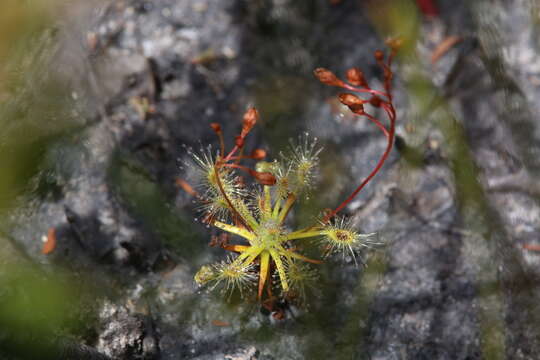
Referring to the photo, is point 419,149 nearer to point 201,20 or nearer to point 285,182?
point 285,182

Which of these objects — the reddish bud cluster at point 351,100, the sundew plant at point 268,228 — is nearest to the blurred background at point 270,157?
the sundew plant at point 268,228

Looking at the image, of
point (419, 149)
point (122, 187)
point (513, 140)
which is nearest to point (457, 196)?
point (419, 149)

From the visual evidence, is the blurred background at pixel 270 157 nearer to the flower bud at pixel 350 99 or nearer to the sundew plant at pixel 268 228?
the sundew plant at pixel 268 228

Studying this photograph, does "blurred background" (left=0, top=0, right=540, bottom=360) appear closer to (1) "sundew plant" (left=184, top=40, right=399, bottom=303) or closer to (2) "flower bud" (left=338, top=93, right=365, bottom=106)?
(1) "sundew plant" (left=184, top=40, right=399, bottom=303)

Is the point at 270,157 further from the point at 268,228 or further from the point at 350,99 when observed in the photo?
the point at 350,99

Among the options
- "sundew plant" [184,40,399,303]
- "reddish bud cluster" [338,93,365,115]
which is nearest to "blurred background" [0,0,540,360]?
"sundew plant" [184,40,399,303]

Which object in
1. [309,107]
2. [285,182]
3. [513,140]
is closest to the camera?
[285,182]

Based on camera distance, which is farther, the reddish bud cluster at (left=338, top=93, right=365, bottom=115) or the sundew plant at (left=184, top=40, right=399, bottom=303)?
the sundew plant at (left=184, top=40, right=399, bottom=303)

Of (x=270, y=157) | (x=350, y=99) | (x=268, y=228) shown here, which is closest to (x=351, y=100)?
(x=350, y=99)

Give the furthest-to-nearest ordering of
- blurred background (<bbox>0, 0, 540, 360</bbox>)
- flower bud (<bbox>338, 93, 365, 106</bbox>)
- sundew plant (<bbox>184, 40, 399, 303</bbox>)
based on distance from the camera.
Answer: blurred background (<bbox>0, 0, 540, 360</bbox>) < sundew plant (<bbox>184, 40, 399, 303</bbox>) < flower bud (<bbox>338, 93, 365, 106</bbox>)
